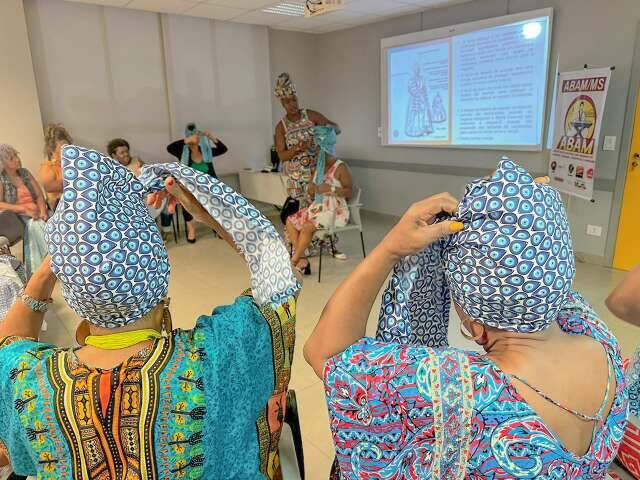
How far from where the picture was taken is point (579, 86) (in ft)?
13.0

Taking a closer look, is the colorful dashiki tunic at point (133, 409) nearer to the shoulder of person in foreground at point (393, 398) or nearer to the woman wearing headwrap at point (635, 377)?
the shoulder of person in foreground at point (393, 398)

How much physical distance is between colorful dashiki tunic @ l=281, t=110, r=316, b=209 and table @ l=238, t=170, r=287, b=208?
40.4 inches

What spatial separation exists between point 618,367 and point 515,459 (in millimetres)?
301

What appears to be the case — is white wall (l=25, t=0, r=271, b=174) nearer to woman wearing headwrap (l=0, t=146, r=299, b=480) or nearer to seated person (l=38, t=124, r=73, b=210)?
seated person (l=38, t=124, r=73, b=210)

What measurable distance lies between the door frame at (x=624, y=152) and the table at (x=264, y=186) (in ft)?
11.1

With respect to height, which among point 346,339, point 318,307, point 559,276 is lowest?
point 318,307

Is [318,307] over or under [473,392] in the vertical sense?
under

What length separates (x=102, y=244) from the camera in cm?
77

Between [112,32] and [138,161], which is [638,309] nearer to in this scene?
[138,161]

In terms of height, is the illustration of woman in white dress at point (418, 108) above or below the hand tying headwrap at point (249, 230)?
above

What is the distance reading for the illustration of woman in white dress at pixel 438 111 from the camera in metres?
5.41

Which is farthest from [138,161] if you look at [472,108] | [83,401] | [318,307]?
[83,401]

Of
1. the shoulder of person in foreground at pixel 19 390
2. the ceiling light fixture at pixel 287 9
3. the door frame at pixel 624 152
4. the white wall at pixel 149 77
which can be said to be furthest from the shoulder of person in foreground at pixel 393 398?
the white wall at pixel 149 77

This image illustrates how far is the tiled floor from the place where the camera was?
2.14m
